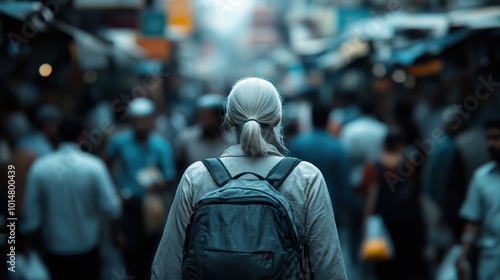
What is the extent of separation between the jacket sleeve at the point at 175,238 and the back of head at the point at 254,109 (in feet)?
1.08

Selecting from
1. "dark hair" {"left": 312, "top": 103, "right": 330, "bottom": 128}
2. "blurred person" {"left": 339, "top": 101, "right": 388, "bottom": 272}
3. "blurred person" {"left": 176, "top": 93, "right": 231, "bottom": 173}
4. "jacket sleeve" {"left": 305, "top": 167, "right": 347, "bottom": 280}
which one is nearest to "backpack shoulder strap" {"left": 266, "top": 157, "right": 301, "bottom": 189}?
"jacket sleeve" {"left": 305, "top": 167, "right": 347, "bottom": 280}

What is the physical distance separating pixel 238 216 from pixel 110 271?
6699mm

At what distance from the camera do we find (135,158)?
9.79m

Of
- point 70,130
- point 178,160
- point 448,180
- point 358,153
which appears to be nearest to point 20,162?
point 70,130

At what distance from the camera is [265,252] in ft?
12.0

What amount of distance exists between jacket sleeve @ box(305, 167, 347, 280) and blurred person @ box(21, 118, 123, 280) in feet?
14.6

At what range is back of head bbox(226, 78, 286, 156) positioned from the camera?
4.09 metres

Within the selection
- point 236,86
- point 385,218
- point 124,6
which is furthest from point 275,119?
point 124,6

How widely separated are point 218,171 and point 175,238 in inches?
14.3

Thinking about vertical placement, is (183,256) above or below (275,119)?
below

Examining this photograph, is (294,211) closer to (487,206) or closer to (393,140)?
(487,206)

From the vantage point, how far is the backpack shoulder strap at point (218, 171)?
13.2 feet

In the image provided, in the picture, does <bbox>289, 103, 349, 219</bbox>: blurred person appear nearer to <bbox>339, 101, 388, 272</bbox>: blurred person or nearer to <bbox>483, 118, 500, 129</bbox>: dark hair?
<bbox>339, 101, 388, 272</bbox>: blurred person

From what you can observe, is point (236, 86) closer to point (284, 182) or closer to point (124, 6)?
point (284, 182)
